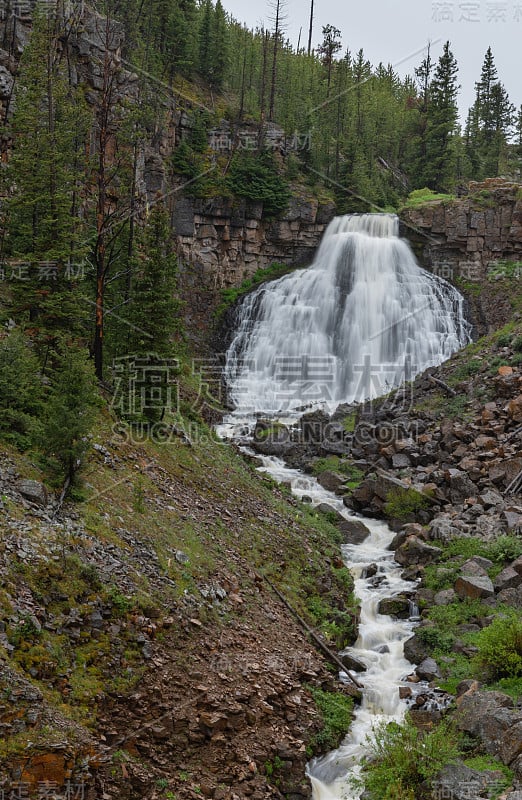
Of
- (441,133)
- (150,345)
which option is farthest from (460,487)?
(441,133)

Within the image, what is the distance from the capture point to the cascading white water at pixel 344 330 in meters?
33.4

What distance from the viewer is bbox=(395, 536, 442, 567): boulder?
56.7 feet

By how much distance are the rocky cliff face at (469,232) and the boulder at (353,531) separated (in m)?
23.3

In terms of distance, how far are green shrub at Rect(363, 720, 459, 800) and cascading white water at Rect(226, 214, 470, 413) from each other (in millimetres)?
22558

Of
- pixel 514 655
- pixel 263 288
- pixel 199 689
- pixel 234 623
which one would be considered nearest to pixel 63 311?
pixel 234 623

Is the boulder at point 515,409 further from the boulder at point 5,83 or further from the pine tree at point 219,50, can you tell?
the pine tree at point 219,50

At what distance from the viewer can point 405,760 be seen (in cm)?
966

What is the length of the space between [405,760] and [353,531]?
9.94m

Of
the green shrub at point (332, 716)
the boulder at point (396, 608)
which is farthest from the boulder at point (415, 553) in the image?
the green shrub at point (332, 716)

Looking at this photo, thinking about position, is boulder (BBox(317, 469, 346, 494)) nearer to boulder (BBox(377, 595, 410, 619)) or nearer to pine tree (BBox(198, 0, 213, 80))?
boulder (BBox(377, 595, 410, 619))

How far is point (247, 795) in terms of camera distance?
9.15m

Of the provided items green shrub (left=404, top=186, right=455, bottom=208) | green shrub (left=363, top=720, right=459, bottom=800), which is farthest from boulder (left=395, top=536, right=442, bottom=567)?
green shrub (left=404, top=186, right=455, bottom=208)

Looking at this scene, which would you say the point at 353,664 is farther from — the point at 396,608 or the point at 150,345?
the point at 150,345

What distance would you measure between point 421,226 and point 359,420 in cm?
1767
